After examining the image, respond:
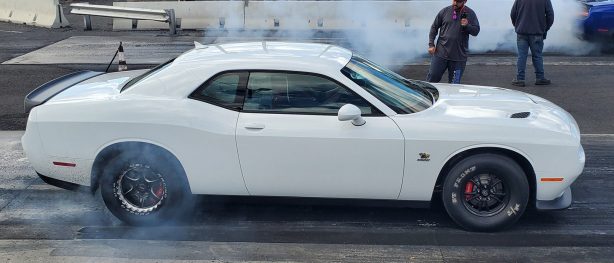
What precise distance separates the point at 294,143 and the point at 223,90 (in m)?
0.73

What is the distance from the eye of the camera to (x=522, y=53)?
1040cm

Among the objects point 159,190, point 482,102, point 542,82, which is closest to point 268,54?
point 159,190

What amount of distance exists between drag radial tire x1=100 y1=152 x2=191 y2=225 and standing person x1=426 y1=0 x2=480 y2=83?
4302 millimetres

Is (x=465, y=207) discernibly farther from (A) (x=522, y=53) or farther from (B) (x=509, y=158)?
(A) (x=522, y=53)

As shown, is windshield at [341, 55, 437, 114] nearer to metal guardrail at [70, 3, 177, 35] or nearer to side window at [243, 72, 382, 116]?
side window at [243, 72, 382, 116]

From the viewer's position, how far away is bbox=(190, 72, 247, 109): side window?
5.03m

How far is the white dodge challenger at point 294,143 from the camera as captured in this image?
4.82 metres

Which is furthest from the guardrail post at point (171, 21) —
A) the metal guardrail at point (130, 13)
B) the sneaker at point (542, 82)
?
the sneaker at point (542, 82)

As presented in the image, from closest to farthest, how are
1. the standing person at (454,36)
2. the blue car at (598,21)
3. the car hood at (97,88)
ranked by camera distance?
the car hood at (97,88), the standing person at (454,36), the blue car at (598,21)

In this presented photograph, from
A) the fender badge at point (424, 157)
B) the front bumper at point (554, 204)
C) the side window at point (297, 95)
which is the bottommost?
the front bumper at point (554, 204)

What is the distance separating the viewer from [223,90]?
5.07 m

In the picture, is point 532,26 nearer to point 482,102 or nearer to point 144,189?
point 482,102

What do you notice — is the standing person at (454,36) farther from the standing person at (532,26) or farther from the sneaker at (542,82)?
the sneaker at (542,82)

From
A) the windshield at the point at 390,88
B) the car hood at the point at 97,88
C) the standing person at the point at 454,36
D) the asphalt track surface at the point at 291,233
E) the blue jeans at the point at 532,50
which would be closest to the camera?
the asphalt track surface at the point at 291,233
